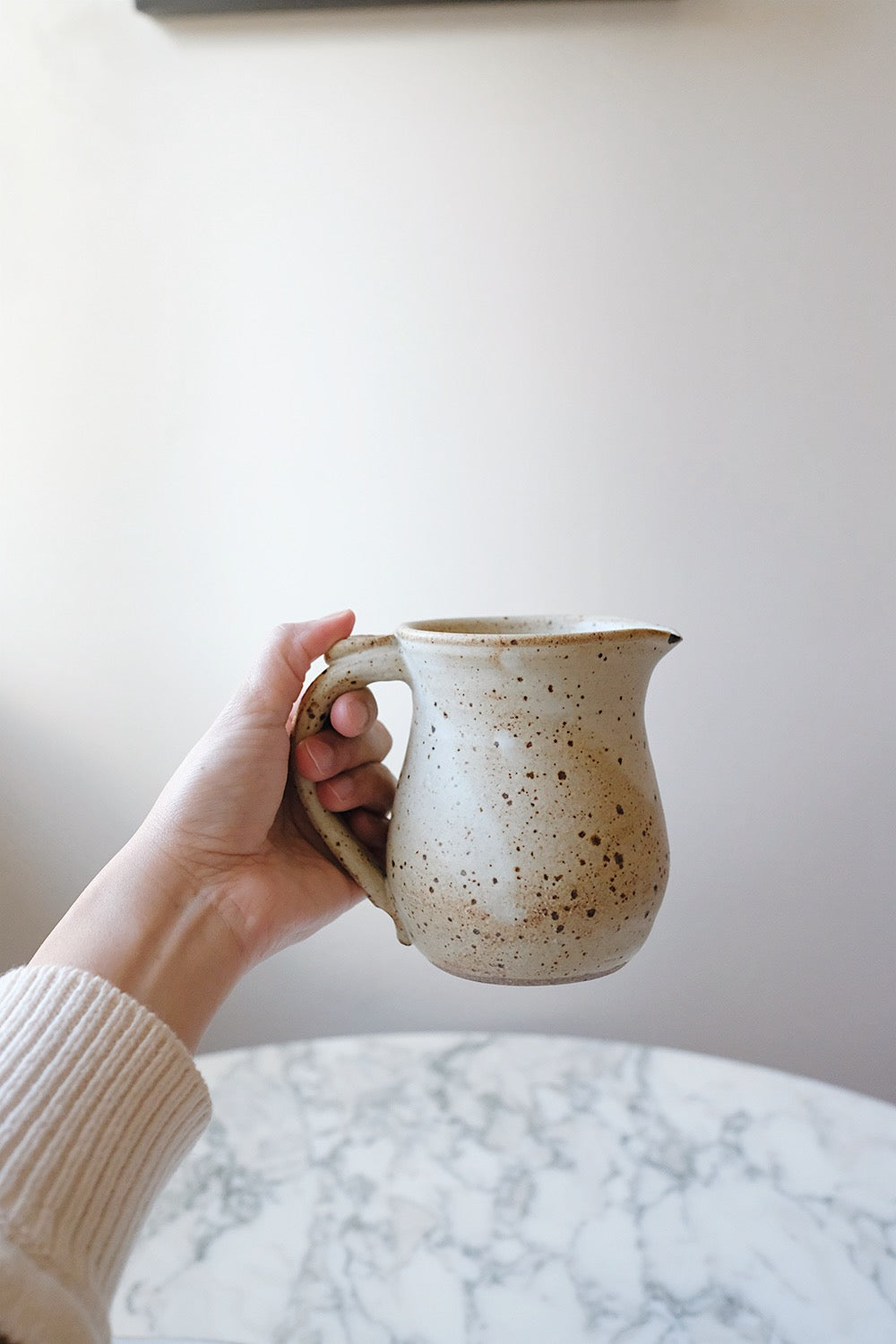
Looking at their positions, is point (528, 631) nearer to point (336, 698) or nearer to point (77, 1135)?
point (336, 698)

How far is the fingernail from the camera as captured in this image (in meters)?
0.77

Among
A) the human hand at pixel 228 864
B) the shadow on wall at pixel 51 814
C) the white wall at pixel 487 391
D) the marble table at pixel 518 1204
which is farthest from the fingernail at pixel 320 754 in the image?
the shadow on wall at pixel 51 814

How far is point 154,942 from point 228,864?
3.9 inches

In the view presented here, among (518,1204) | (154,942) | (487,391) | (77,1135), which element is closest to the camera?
(77,1135)

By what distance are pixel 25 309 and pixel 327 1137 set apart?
3.34ft

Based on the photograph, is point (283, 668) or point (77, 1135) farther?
point (283, 668)

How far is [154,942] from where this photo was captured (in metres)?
0.73

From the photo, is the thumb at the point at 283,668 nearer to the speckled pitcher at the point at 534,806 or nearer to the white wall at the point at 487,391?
the speckled pitcher at the point at 534,806

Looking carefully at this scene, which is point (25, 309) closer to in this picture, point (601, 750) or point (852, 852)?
point (601, 750)

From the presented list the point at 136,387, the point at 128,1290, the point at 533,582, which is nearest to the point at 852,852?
the point at 533,582

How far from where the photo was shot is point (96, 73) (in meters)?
1.23

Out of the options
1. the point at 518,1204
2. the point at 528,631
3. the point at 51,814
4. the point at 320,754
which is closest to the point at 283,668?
the point at 320,754

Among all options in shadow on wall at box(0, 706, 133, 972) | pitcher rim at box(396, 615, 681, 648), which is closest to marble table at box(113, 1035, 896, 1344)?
shadow on wall at box(0, 706, 133, 972)

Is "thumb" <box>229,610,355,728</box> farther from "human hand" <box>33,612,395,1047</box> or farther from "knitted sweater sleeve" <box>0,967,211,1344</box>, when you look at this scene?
"knitted sweater sleeve" <box>0,967,211,1344</box>
